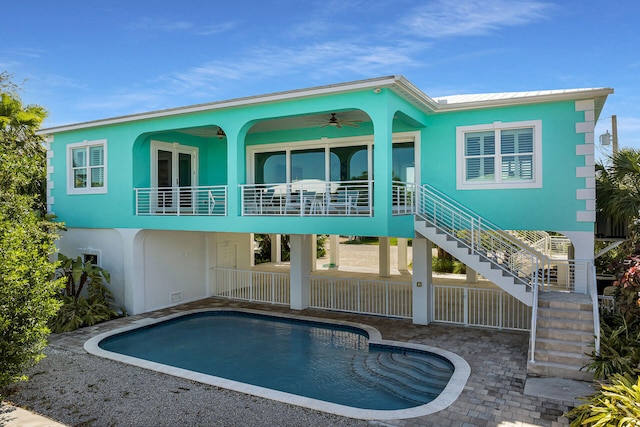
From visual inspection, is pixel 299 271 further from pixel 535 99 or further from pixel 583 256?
pixel 535 99

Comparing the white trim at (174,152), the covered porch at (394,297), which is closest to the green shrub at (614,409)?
the covered porch at (394,297)

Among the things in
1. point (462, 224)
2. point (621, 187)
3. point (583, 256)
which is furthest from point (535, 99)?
→ point (583, 256)

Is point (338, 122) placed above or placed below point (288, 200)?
above

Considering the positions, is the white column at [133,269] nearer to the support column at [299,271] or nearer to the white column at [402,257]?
the support column at [299,271]

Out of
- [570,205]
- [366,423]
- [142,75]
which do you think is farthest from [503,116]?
[142,75]

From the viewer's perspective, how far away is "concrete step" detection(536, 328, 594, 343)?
9.12m

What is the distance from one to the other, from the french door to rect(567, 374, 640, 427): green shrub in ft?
41.1

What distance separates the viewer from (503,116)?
11984mm

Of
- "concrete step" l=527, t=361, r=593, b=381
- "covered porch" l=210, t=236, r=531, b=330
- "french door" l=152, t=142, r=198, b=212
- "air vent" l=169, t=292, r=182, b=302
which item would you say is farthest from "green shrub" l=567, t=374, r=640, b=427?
"air vent" l=169, t=292, r=182, b=302

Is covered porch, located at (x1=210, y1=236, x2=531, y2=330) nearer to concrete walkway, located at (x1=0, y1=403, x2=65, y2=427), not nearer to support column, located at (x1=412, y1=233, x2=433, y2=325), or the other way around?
support column, located at (x1=412, y1=233, x2=433, y2=325)

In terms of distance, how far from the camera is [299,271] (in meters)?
15.1

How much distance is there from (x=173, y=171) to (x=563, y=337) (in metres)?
13.3

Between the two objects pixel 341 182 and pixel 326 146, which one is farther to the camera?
pixel 326 146

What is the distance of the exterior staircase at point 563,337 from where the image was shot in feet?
28.3
